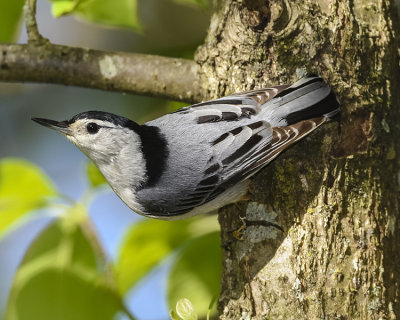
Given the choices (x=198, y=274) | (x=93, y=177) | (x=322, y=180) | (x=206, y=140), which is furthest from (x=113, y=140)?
(x=322, y=180)

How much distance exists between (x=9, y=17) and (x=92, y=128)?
0.45 meters

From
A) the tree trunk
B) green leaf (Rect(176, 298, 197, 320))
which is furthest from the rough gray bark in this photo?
green leaf (Rect(176, 298, 197, 320))

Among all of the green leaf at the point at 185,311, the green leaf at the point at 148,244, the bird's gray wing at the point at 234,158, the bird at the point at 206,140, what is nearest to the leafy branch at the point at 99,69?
the bird at the point at 206,140

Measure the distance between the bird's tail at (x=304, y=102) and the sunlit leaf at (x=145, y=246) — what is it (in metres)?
0.48

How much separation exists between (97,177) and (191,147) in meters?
0.32

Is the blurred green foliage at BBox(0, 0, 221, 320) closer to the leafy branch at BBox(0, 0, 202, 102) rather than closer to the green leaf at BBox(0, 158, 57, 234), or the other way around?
the green leaf at BBox(0, 158, 57, 234)

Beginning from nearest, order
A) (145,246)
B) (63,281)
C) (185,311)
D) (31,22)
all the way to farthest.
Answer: (185,311) → (63,281) → (145,246) → (31,22)

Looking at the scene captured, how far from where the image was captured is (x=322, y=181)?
74.7 inches

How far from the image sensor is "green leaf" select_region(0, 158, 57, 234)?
197cm

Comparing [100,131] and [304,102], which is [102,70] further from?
[304,102]

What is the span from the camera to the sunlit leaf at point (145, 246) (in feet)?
6.50

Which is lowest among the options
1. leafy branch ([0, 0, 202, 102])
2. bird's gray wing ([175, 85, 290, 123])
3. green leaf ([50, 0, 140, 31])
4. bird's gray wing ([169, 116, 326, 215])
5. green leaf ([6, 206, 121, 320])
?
green leaf ([6, 206, 121, 320])

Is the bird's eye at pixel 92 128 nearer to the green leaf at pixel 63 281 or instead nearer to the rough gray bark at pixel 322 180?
the green leaf at pixel 63 281

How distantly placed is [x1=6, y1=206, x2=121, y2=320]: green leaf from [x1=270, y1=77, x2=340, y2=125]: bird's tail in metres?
0.71
